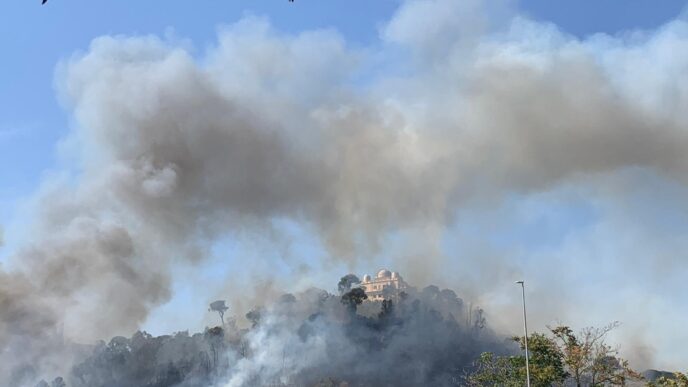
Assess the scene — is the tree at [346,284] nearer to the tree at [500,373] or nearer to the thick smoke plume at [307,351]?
the thick smoke plume at [307,351]

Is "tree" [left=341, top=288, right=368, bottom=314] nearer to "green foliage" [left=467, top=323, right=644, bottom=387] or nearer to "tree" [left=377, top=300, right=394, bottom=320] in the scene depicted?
"tree" [left=377, top=300, right=394, bottom=320]

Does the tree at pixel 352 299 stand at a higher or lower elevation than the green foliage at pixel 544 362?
higher

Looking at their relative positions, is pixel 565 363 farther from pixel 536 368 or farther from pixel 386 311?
pixel 386 311

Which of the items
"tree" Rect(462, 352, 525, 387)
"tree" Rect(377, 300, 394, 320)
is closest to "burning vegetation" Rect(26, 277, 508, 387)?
"tree" Rect(377, 300, 394, 320)

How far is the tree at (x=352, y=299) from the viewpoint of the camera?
602 feet

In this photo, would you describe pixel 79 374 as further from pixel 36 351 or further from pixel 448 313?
pixel 448 313

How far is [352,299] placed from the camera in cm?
18350

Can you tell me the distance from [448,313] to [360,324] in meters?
26.7

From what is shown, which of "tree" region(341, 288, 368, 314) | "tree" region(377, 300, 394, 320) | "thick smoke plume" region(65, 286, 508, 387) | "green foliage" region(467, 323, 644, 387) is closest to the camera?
"green foliage" region(467, 323, 644, 387)

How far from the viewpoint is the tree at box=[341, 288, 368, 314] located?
184m

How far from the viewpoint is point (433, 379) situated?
171 meters

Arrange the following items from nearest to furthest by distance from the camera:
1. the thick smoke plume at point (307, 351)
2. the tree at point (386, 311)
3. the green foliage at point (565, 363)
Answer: the green foliage at point (565, 363)
the thick smoke plume at point (307, 351)
the tree at point (386, 311)

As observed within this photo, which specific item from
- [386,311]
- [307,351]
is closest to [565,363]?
[307,351]

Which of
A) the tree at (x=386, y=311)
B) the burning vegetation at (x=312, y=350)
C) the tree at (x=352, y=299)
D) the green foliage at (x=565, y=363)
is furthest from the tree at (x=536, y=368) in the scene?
the tree at (x=386, y=311)
